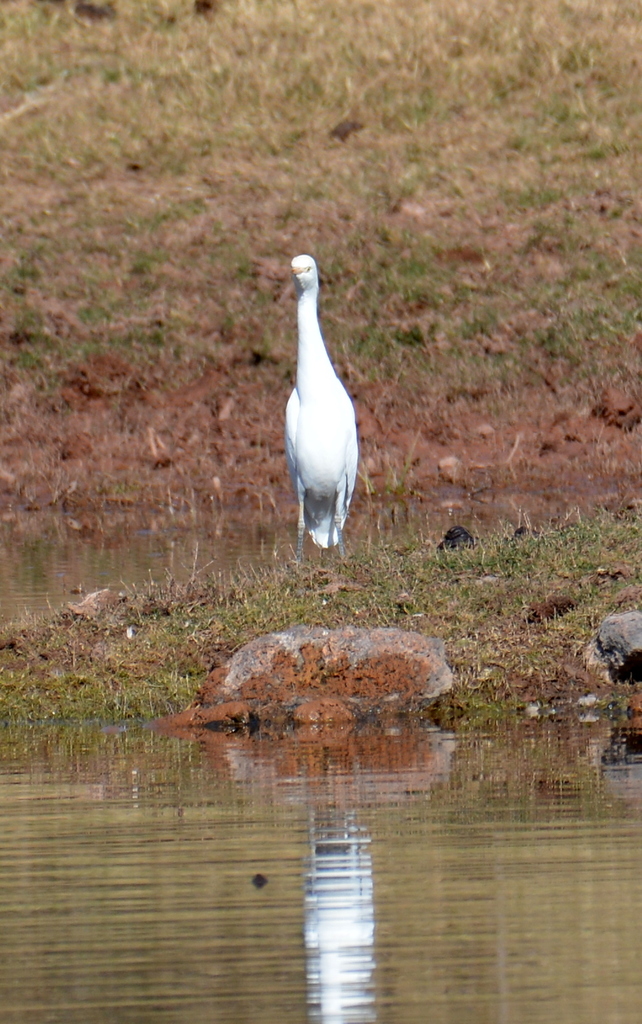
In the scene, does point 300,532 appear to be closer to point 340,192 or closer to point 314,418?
point 314,418

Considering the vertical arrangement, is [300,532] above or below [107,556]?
below

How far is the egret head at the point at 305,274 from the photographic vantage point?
39.5 ft

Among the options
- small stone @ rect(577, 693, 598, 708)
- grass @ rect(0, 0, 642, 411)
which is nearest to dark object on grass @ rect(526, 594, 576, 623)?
small stone @ rect(577, 693, 598, 708)

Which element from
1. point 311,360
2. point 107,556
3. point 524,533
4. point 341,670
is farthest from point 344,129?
point 341,670

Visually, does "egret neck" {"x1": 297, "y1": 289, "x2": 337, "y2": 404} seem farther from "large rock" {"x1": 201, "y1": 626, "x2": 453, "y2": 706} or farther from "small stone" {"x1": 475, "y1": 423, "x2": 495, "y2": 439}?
"small stone" {"x1": 475, "y1": 423, "x2": 495, "y2": 439}

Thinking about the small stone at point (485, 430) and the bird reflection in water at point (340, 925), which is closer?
the bird reflection in water at point (340, 925)

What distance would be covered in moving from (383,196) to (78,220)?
13.8ft

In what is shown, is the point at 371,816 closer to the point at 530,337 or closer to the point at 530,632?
the point at 530,632

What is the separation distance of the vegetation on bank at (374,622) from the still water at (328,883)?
923mm

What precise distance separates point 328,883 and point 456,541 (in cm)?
613

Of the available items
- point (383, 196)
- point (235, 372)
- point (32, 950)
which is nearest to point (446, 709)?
point (32, 950)

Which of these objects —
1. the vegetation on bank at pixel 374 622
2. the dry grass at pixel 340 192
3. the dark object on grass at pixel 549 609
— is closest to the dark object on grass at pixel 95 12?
the dry grass at pixel 340 192

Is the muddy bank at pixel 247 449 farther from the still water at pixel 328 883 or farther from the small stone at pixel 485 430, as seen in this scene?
the still water at pixel 328 883

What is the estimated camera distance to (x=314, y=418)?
12.0m
